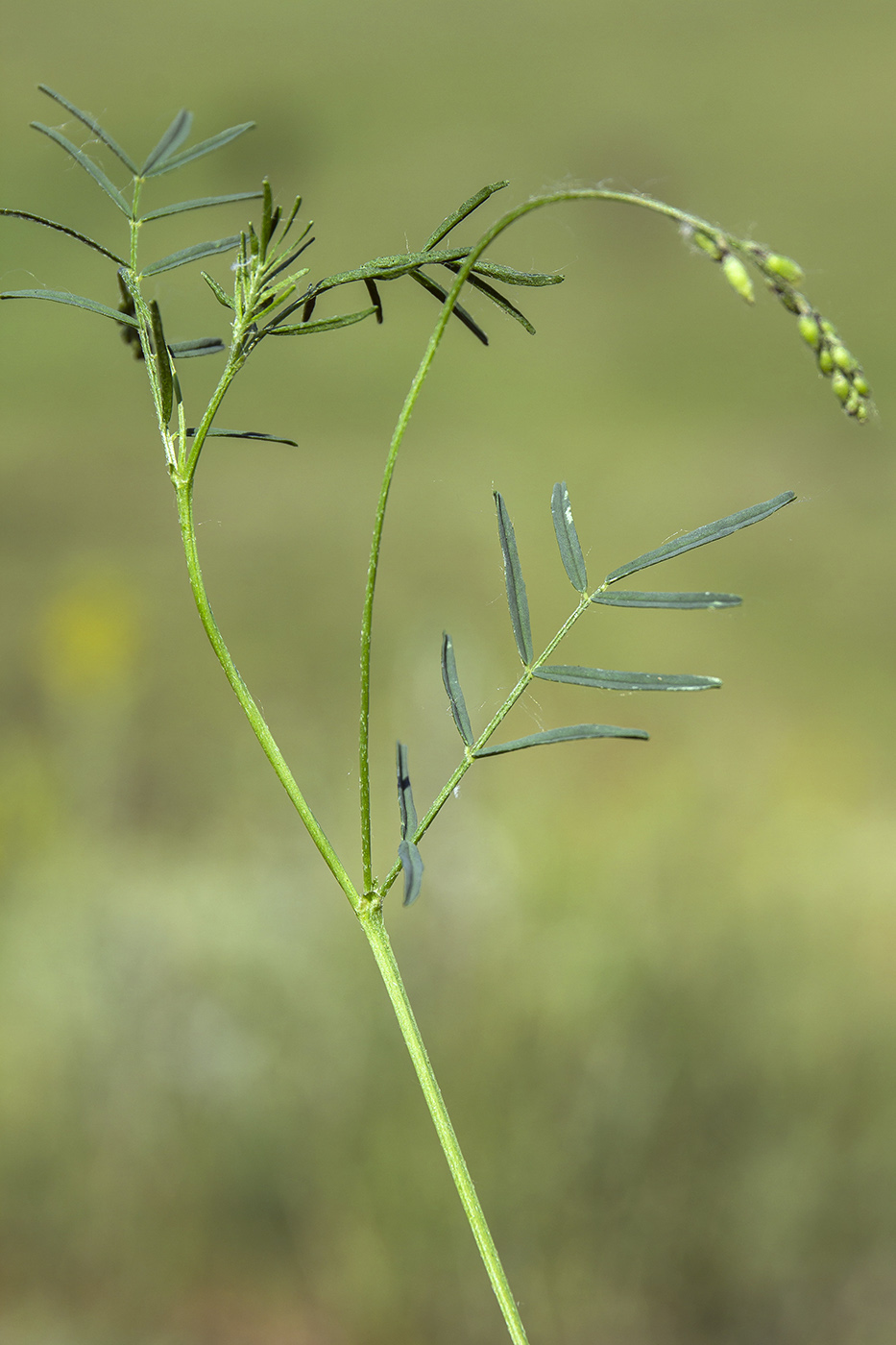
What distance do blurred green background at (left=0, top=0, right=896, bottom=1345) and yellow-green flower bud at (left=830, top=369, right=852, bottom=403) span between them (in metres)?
0.01

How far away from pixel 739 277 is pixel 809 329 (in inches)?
0.9

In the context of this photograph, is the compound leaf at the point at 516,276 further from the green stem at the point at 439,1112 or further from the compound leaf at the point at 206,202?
the green stem at the point at 439,1112

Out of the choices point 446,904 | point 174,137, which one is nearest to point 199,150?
point 174,137

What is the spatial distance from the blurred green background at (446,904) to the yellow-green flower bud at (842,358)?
0.02 m

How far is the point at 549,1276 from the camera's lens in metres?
1.64

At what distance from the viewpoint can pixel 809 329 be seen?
229 mm

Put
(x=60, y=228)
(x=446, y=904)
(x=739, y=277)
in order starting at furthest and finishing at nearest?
(x=446, y=904), (x=60, y=228), (x=739, y=277)

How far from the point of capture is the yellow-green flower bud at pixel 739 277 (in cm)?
21

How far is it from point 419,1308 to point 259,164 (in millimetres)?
9409

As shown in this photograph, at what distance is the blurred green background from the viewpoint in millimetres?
1684

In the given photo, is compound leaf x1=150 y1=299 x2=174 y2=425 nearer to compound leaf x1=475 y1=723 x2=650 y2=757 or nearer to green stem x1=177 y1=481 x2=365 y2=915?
green stem x1=177 y1=481 x2=365 y2=915

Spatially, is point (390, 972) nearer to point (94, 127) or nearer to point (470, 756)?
point (470, 756)

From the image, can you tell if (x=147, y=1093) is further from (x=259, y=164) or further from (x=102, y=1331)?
(x=259, y=164)

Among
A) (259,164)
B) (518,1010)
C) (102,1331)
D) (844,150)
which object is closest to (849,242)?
(844,150)
